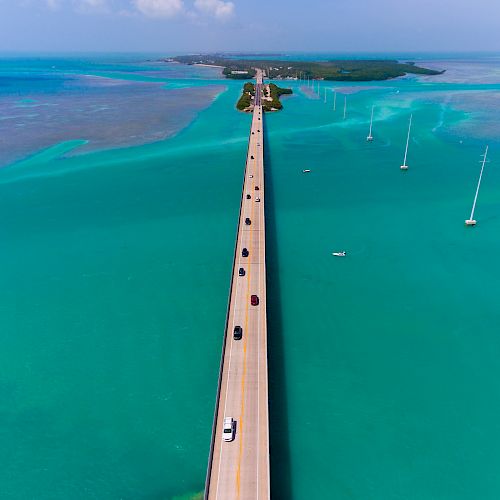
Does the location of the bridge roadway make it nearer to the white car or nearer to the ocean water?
the white car

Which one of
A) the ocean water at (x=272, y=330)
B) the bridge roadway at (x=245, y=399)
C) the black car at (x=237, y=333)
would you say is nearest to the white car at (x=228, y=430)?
the bridge roadway at (x=245, y=399)

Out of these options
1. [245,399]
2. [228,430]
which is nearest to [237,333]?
[245,399]

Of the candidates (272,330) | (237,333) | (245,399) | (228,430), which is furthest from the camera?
(272,330)

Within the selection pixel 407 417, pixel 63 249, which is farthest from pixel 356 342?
pixel 63 249

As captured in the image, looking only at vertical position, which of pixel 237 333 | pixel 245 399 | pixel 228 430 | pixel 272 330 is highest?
pixel 237 333

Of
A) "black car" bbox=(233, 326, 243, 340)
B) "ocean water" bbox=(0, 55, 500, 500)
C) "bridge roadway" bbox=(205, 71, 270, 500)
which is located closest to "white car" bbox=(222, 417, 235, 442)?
"bridge roadway" bbox=(205, 71, 270, 500)

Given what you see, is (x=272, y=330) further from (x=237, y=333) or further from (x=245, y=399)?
(x=245, y=399)

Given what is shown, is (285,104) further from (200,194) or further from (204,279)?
(204,279)
